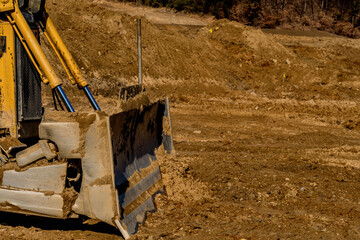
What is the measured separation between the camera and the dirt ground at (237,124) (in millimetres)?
5293

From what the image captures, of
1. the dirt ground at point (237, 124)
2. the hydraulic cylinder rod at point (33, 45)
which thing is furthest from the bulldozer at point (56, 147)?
the dirt ground at point (237, 124)

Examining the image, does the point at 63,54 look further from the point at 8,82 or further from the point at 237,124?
the point at 237,124

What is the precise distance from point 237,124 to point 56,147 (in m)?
8.14

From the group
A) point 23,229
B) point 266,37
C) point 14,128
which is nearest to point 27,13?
point 14,128

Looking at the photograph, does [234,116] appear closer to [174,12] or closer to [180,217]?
[180,217]

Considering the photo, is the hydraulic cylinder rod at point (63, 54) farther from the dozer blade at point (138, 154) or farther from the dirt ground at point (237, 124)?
the dirt ground at point (237, 124)

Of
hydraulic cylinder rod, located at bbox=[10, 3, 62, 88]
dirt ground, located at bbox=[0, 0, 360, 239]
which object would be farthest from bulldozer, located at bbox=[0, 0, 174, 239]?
dirt ground, located at bbox=[0, 0, 360, 239]

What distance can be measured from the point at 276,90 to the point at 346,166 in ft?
35.8

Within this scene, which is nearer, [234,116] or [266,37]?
[234,116]

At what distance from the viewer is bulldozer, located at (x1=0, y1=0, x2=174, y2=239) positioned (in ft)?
14.3

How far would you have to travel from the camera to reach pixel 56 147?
4.46 meters

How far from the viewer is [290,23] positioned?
134 feet

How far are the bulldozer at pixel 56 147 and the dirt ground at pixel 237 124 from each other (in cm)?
44

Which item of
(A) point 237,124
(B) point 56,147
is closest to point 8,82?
(B) point 56,147
